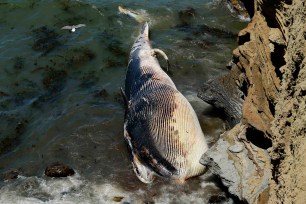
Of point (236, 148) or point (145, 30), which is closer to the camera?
point (236, 148)

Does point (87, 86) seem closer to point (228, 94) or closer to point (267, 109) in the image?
point (228, 94)

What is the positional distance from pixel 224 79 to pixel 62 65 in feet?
21.4

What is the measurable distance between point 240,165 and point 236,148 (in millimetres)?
407

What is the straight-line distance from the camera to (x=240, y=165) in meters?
8.70

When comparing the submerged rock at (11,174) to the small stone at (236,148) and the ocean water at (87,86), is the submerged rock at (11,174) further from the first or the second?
the small stone at (236,148)

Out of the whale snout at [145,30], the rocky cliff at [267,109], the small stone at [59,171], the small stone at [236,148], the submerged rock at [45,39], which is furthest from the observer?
the submerged rock at [45,39]

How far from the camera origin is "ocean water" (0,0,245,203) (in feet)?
32.5

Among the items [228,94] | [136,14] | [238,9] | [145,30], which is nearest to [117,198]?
[228,94]

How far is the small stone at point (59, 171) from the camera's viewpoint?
1037cm

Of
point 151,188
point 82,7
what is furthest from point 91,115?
point 82,7

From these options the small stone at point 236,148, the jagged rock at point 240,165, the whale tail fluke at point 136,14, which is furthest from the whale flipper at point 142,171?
the whale tail fluke at point 136,14

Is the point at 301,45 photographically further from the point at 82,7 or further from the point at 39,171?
the point at 82,7

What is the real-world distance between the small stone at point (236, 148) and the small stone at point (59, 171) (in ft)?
12.8

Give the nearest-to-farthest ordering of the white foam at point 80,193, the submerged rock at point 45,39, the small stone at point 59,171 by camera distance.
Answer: the white foam at point 80,193, the small stone at point 59,171, the submerged rock at point 45,39
